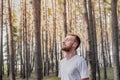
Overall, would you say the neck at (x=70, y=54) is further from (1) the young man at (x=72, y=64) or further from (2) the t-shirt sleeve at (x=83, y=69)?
(2) the t-shirt sleeve at (x=83, y=69)

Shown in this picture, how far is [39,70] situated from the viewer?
35.1 ft

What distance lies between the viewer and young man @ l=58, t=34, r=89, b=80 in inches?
147

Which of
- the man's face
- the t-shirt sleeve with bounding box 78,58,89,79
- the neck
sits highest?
the man's face

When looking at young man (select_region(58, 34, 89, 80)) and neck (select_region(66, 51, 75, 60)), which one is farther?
neck (select_region(66, 51, 75, 60))

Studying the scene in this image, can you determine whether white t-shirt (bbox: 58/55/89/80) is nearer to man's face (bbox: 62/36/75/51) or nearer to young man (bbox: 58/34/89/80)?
young man (bbox: 58/34/89/80)

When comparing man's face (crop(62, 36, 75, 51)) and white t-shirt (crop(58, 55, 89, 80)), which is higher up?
man's face (crop(62, 36, 75, 51))

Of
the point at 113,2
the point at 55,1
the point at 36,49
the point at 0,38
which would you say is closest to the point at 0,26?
the point at 0,38

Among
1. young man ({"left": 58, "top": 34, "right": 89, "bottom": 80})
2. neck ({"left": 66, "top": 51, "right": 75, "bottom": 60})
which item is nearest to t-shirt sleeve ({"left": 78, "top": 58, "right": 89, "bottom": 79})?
young man ({"left": 58, "top": 34, "right": 89, "bottom": 80})

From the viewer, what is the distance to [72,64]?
377cm

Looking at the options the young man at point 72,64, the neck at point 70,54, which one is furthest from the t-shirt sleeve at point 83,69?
the neck at point 70,54

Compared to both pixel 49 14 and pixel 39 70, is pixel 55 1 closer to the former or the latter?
pixel 49 14

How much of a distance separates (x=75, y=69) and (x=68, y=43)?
0.28 meters

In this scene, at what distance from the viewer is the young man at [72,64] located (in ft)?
12.2

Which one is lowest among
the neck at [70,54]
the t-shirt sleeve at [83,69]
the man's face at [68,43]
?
the t-shirt sleeve at [83,69]
